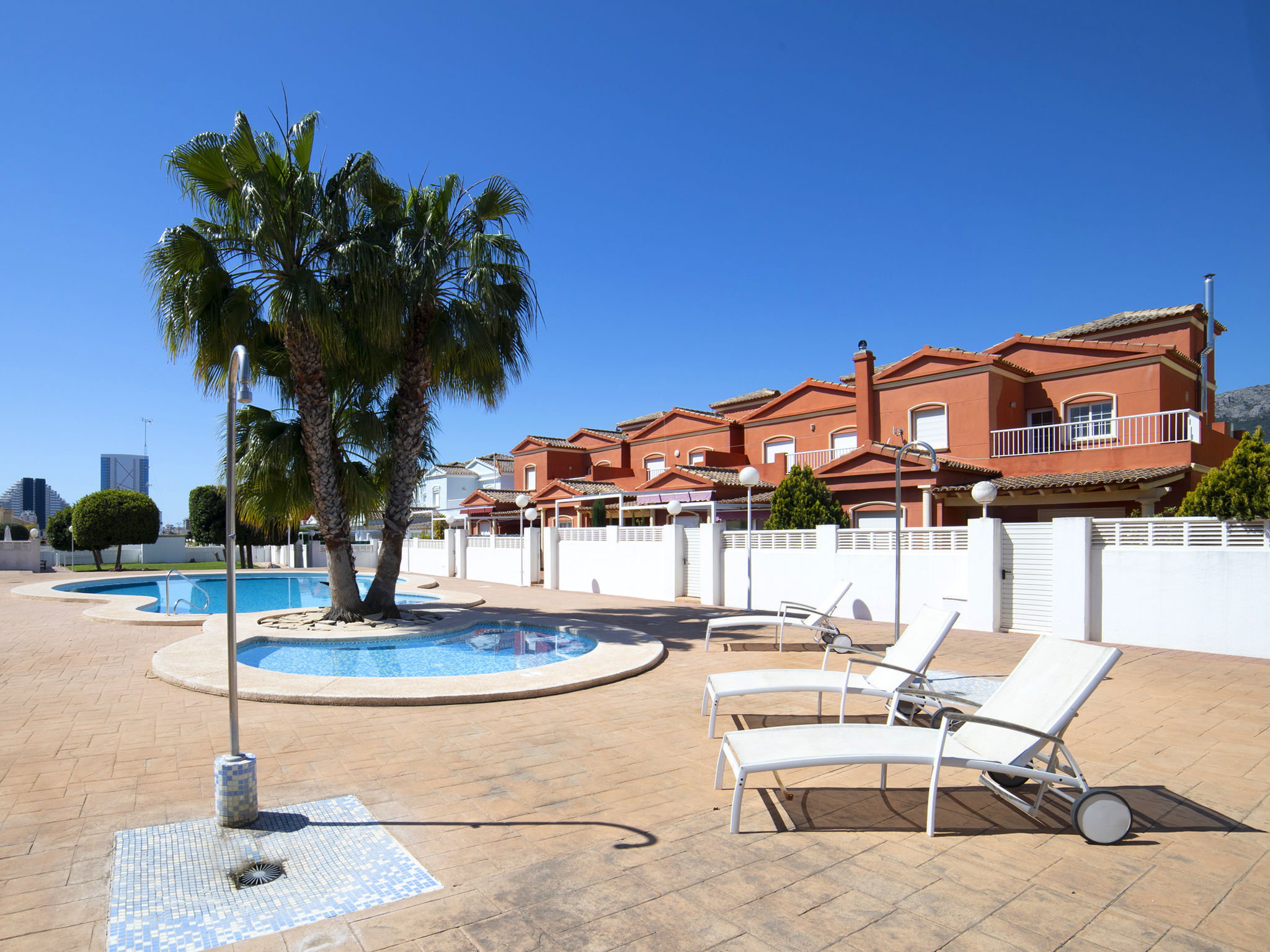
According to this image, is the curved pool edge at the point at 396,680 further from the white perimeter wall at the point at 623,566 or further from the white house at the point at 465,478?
the white house at the point at 465,478

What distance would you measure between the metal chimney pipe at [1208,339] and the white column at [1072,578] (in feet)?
58.8

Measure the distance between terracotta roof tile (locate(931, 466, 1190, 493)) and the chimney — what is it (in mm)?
5023

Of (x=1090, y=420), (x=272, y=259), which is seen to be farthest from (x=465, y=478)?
(x=272, y=259)

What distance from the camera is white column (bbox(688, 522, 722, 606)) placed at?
16375 mm

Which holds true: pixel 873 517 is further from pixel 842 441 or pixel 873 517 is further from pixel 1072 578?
pixel 1072 578

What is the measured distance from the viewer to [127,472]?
210 ft

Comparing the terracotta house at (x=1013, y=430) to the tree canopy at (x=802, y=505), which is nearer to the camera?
the tree canopy at (x=802, y=505)

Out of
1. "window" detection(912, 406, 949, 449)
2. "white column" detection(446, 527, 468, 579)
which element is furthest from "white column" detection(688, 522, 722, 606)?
"white column" detection(446, 527, 468, 579)

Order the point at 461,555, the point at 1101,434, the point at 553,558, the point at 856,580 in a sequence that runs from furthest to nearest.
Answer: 1. the point at 461,555
2. the point at 1101,434
3. the point at 553,558
4. the point at 856,580

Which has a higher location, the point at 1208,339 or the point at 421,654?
the point at 1208,339

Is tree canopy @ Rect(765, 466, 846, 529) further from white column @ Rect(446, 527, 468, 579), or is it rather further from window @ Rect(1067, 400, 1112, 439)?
white column @ Rect(446, 527, 468, 579)

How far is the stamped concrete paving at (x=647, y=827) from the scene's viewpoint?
310 cm

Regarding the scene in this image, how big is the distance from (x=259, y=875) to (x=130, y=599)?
18282 millimetres

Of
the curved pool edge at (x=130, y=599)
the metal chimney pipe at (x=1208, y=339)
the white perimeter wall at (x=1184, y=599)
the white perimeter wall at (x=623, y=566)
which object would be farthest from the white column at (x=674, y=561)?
the metal chimney pipe at (x=1208, y=339)
